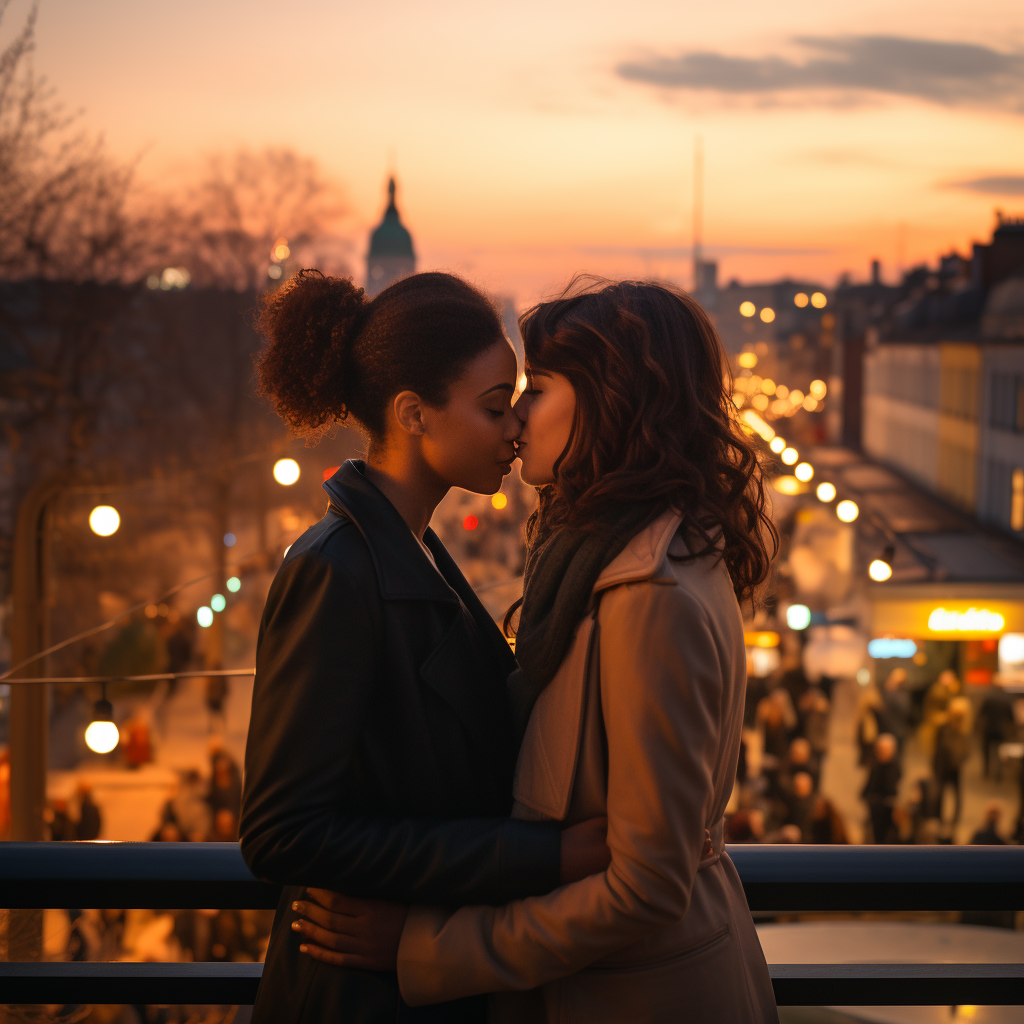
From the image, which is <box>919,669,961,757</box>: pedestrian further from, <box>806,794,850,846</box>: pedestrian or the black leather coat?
the black leather coat

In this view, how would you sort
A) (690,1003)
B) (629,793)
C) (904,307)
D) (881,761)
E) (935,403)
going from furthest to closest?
(904,307) < (935,403) < (881,761) < (690,1003) < (629,793)

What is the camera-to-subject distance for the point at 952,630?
17312 millimetres

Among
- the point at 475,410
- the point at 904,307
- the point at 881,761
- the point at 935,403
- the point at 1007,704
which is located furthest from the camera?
the point at 904,307

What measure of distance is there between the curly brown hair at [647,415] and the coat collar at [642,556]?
0.06 meters

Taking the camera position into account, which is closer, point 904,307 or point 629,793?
point 629,793

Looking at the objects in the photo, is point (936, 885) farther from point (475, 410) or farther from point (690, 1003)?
point (475, 410)

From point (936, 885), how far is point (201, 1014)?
1545mm

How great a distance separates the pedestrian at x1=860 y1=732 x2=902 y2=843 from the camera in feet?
41.1

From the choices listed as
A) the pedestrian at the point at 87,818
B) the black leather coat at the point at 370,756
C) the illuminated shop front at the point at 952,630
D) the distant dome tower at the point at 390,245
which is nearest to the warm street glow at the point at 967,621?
the illuminated shop front at the point at 952,630

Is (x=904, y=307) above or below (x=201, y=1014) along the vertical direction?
above

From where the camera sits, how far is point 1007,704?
1570 centimetres

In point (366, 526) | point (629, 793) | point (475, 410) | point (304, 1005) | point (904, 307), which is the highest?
point (904, 307)

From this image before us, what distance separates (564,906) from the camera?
2.06 m

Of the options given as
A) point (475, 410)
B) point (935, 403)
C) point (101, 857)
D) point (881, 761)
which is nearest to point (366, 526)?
point (475, 410)
